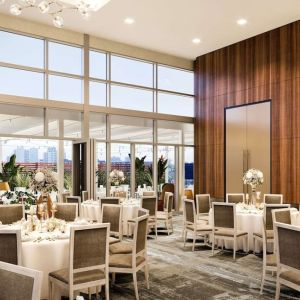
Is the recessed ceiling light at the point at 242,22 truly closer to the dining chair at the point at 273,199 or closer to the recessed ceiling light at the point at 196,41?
the recessed ceiling light at the point at 196,41

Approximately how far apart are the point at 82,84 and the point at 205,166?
179 inches

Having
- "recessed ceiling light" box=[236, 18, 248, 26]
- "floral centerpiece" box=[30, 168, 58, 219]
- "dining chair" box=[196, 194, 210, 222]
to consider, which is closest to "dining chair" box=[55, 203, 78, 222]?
"floral centerpiece" box=[30, 168, 58, 219]

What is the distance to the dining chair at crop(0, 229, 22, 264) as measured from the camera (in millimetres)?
3488

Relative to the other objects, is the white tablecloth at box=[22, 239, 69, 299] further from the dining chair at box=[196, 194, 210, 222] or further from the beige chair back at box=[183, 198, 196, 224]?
the dining chair at box=[196, 194, 210, 222]

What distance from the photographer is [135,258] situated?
13.9 feet

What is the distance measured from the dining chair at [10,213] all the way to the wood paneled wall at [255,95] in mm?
6332

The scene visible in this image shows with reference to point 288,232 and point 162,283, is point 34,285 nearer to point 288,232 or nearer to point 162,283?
point 288,232

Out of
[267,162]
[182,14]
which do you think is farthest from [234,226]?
[182,14]

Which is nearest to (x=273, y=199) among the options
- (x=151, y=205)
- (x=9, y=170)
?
(x=151, y=205)

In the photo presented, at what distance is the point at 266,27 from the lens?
9516 millimetres

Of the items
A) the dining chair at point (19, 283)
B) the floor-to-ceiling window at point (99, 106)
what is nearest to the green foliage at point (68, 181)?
the floor-to-ceiling window at point (99, 106)

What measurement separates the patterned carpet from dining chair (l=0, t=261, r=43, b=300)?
7.38ft

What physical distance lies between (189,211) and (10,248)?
13.4 ft

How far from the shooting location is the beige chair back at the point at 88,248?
3.56 meters
